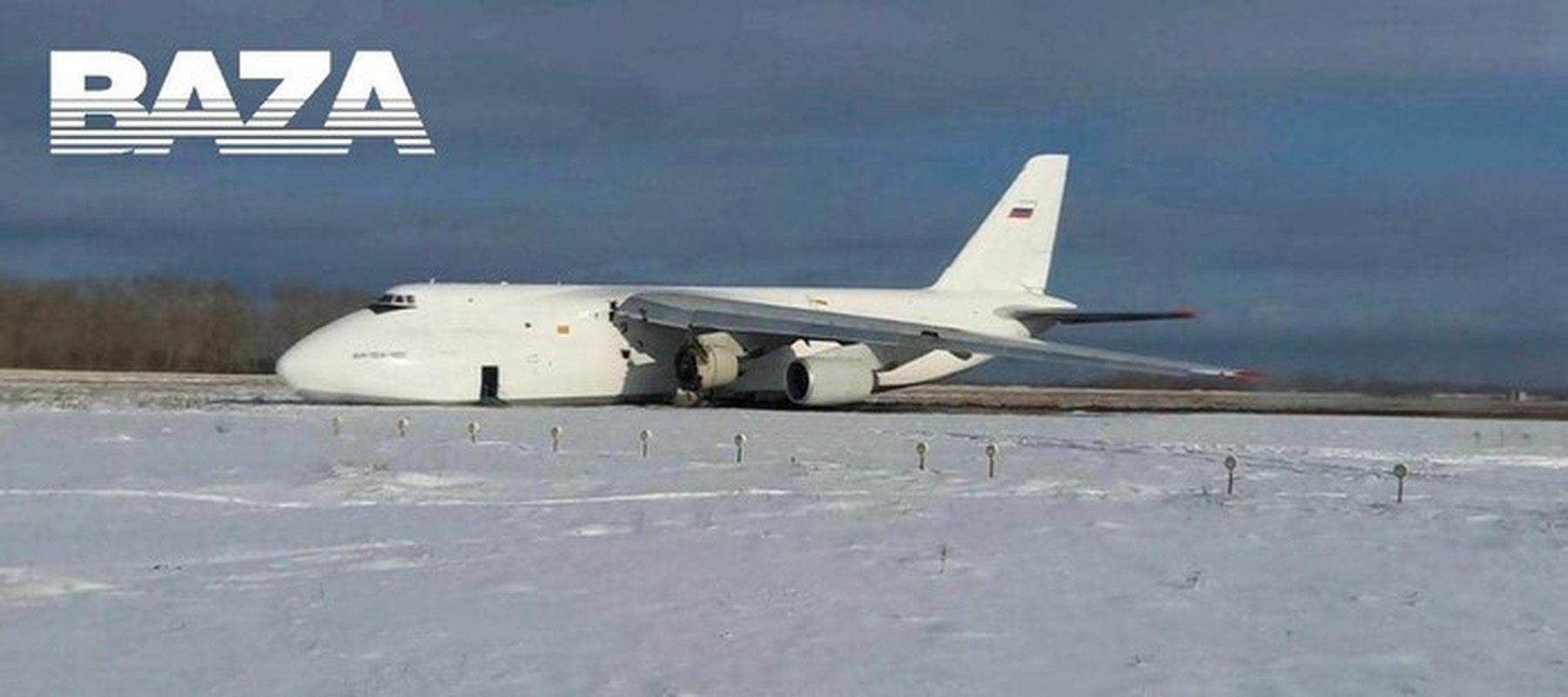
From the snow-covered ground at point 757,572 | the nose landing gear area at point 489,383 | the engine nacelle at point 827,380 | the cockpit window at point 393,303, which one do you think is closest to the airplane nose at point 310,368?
the cockpit window at point 393,303

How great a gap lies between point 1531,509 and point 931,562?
7709 mm

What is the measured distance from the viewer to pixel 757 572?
12977 millimetres

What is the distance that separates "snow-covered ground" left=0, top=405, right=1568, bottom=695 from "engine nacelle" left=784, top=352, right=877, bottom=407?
42.5 feet

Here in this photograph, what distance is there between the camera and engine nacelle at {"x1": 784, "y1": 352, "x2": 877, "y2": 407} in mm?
37562

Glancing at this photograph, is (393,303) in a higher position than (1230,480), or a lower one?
higher

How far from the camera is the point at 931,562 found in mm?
13438

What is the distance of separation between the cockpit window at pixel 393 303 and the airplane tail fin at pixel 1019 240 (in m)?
14.9

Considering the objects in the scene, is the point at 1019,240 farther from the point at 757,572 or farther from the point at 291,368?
the point at 757,572

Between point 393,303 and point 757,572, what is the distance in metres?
24.5

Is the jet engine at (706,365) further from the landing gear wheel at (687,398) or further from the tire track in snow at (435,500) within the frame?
the tire track in snow at (435,500)

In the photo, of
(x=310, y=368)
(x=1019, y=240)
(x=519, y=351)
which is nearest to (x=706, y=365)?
(x=519, y=351)

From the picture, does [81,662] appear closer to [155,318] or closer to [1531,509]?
[1531,509]

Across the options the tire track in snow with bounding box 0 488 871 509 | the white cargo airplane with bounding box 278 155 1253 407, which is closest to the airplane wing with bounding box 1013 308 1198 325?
the white cargo airplane with bounding box 278 155 1253 407

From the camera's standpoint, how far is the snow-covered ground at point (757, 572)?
31.7ft
